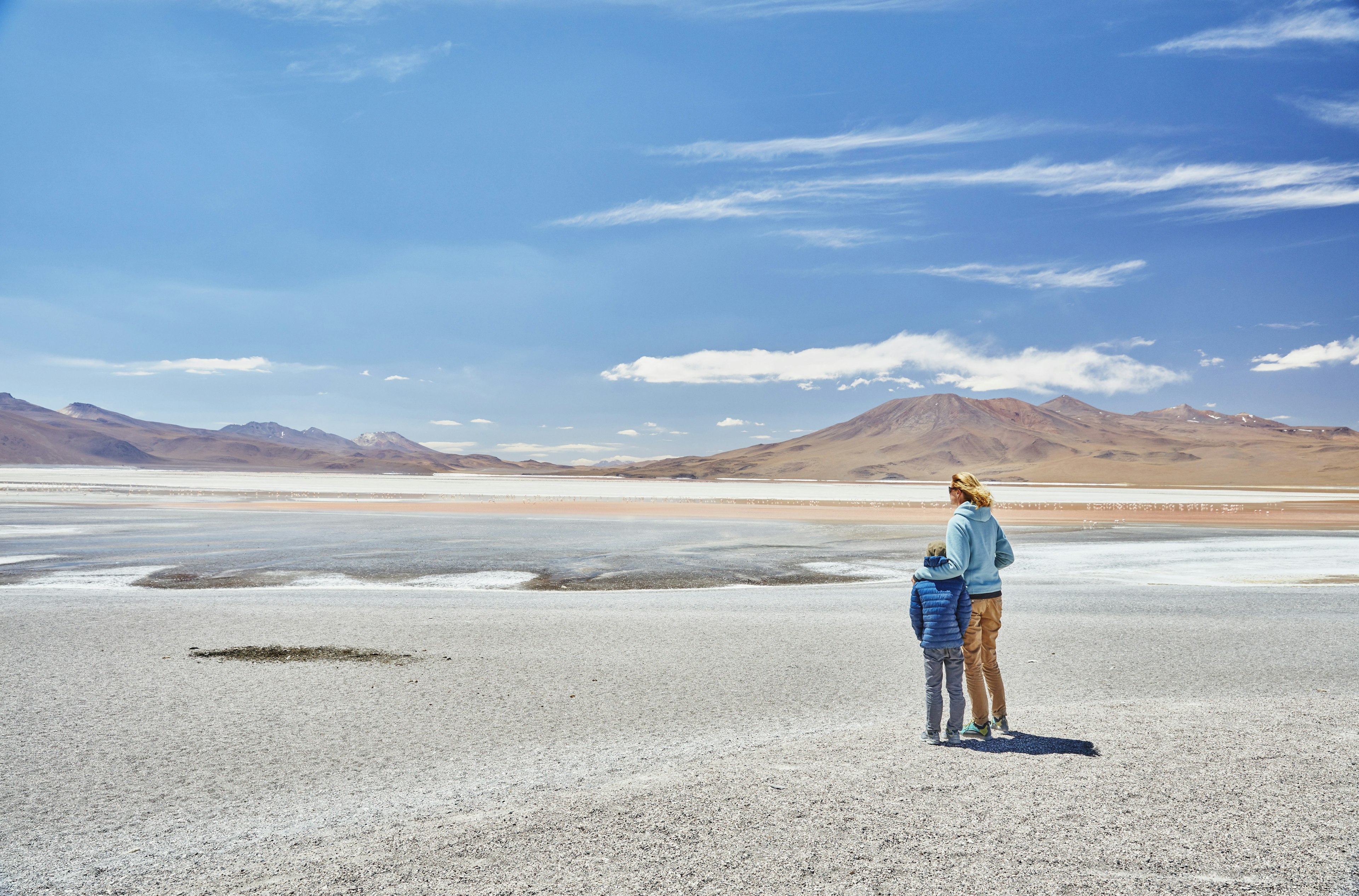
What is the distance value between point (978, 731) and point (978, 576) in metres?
1.10

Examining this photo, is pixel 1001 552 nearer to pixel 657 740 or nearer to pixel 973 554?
pixel 973 554

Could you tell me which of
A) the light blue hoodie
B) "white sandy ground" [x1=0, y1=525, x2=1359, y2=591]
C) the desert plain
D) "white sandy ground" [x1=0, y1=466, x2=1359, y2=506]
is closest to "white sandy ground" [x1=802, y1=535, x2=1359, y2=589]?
"white sandy ground" [x1=0, y1=525, x2=1359, y2=591]

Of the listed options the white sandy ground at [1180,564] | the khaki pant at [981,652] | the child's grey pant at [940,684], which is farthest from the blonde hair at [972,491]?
the white sandy ground at [1180,564]

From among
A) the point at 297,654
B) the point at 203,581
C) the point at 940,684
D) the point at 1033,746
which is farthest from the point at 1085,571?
the point at 203,581

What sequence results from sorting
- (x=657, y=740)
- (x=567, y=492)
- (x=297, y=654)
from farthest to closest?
(x=567, y=492) < (x=297, y=654) < (x=657, y=740)

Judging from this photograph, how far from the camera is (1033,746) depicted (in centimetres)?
552

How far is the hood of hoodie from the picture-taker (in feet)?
17.8

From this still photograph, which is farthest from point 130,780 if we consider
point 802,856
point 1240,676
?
point 1240,676

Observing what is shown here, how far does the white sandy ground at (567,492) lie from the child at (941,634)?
45.1 meters

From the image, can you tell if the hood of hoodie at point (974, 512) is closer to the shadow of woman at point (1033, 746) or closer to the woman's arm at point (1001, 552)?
the woman's arm at point (1001, 552)

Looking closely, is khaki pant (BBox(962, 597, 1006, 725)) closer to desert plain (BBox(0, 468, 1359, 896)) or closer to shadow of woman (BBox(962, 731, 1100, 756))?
shadow of woman (BBox(962, 731, 1100, 756))

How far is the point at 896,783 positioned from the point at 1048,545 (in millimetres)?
19152

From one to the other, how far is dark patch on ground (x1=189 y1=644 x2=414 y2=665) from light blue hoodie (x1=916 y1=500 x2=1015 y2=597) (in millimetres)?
5485

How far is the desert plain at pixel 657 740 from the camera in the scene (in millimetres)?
3945
